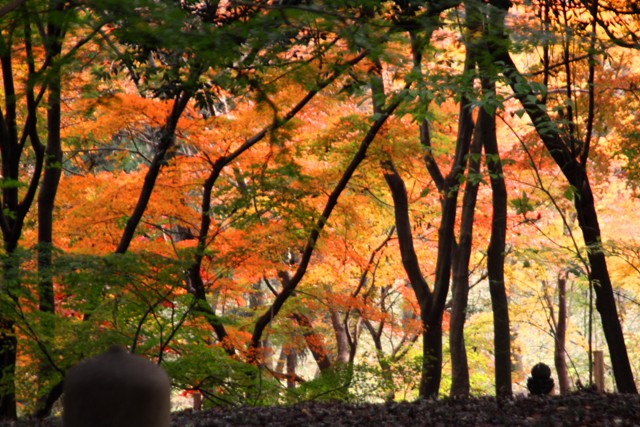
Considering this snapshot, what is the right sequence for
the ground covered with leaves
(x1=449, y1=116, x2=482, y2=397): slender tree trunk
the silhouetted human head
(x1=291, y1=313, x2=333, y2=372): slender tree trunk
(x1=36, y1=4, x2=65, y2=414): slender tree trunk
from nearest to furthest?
the silhouetted human head
the ground covered with leaves
(x1=36, y1=4, x2=65, y2=414): slender tree trunk
(x1=449, y1=116, x2=482, y2=397): slender tree trunk
(x1=291, y1=313, x2=333, y2=372): slender tree trunk

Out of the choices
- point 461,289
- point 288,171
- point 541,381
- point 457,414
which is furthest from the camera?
point 288,171

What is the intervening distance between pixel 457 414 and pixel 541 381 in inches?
81.4

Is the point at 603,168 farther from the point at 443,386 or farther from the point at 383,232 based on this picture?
the point at 443,386

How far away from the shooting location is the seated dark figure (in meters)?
8.55

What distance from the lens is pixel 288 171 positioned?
1148 cm

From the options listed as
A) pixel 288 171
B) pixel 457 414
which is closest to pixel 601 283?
pixel 457 414

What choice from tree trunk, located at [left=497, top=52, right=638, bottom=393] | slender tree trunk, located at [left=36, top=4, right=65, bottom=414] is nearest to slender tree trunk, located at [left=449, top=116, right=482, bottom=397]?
tree trunk, located at [left=497, top=52, right=638, bottom=393]

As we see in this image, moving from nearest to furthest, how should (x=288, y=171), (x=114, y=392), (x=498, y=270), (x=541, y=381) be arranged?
(x=114, y=392) < (x=541, y=381) < (x=498, y=270) < (x=288, y=171)

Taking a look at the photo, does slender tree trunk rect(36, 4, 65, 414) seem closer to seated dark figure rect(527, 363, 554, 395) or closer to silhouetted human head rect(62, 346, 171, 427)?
silhouetted human head rect(62, 346, 171, 427)

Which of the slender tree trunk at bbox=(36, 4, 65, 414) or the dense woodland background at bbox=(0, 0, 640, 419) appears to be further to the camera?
the slender tree trunk at bbox=(36, 4, 65, 414)

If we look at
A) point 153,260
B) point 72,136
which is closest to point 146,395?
point 153,260

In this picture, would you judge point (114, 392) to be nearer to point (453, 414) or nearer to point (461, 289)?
point (453, 414)

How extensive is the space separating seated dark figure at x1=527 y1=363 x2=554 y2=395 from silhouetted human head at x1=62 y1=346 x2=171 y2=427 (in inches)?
230

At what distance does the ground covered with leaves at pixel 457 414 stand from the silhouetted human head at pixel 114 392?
10.3ft
